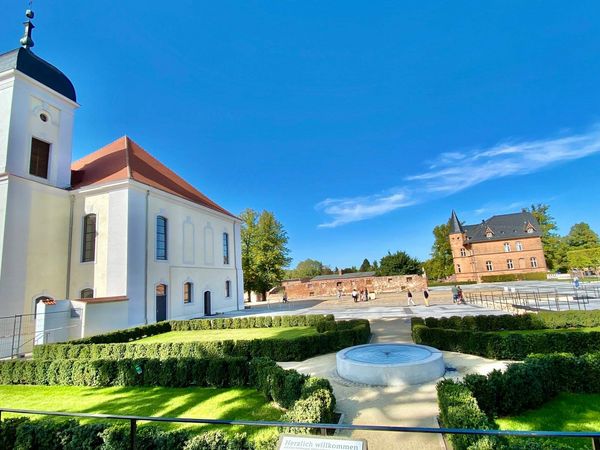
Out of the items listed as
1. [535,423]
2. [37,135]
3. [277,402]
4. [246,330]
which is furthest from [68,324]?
[535,423]

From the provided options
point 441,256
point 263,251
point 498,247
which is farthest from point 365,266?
point 263,251

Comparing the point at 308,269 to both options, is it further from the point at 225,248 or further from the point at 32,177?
the point at 32,177

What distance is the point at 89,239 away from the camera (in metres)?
22.4

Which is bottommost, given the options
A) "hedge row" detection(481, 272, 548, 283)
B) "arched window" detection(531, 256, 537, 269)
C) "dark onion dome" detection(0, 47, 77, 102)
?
"hedge row" detection(481, 272, 548, 283)

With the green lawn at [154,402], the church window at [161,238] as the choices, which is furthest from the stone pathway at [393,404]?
the church window at [161,238]

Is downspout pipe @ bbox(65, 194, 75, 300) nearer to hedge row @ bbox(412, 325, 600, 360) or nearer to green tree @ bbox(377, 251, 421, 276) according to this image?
hedge row @ bbox(412, 325, 600, 360)

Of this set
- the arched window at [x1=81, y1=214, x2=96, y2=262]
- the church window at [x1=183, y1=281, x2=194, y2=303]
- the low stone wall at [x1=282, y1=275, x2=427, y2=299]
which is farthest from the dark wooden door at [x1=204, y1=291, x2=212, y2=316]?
the low stone wall at [x1=282, y1=275, x2=427, y2=299]

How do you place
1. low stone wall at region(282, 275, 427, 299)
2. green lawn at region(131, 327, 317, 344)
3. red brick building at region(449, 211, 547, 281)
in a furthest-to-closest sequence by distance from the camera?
red brick building at region(449, 211, 547, 281)
low stone wall at region(282, 275, 427, 299)
green lawn at region(131, 327, 317, 344)

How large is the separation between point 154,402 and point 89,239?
18251mm

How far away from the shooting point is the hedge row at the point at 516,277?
54.0 m

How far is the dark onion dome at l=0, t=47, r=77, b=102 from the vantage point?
65.9ft

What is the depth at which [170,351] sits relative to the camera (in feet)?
38.9

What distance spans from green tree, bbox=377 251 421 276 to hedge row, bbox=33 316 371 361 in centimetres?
4199

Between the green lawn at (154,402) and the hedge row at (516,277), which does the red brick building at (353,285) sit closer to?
the hedge row at (516,277)
